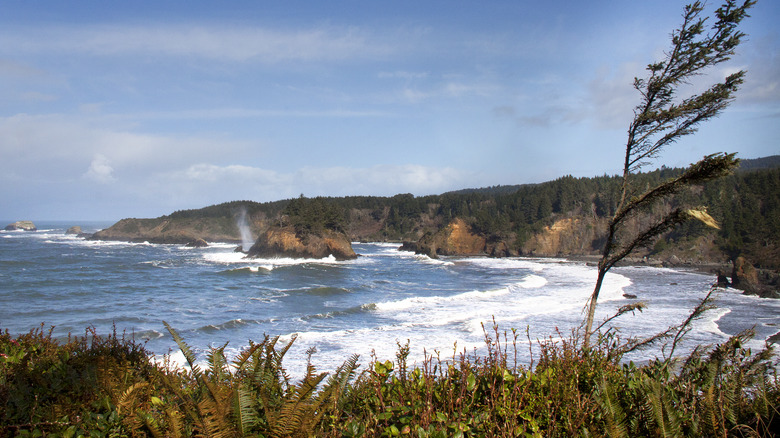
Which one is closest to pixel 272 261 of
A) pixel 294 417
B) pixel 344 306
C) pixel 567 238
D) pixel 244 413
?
pixel 344 306

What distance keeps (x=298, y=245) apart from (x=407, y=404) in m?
53.2

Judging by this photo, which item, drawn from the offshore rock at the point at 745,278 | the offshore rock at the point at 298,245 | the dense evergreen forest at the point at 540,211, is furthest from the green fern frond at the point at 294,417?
the offshore rock at the point at 298,245

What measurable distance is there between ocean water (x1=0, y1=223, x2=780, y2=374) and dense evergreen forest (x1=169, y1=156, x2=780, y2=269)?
6.70 metres

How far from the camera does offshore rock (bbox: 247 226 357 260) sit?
54.9 metres

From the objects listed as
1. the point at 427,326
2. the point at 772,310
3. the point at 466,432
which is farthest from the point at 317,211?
the point at 466,432

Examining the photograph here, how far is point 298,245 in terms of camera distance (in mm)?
55094

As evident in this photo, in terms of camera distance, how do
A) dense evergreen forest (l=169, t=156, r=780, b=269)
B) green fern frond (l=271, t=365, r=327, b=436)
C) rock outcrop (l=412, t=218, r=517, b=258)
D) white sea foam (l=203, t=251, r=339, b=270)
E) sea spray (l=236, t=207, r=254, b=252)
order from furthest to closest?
sea spray (l=236, t=207, r=254, b=252) < rock outcrop (l=412, t=218, r=517, b=258) < dense evergreen forest (l=169, t=156, r=780, b=269) < white sea foam (l=203, t=251, r=339, b=270) < green fern frond (l=271, t=365, r=327, b=436)

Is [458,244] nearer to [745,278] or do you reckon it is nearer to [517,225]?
[517,225]

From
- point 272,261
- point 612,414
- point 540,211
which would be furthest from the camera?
point 540,211

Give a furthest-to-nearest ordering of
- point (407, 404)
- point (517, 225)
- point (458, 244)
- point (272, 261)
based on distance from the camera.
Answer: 1. point (517, 225)
2. point (458, 244)
3. point (272, 261)
4. point (407, 404)

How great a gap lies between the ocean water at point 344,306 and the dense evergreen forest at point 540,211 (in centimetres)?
670

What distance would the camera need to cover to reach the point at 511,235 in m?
72.2

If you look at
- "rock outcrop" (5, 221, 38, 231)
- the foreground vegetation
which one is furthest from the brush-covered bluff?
"rock outcrop" (5, 221, 38, 231)

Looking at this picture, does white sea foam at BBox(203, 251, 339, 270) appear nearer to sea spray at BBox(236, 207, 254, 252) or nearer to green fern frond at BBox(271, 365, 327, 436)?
sea spray at BBox(236, 207, 254, 252)
